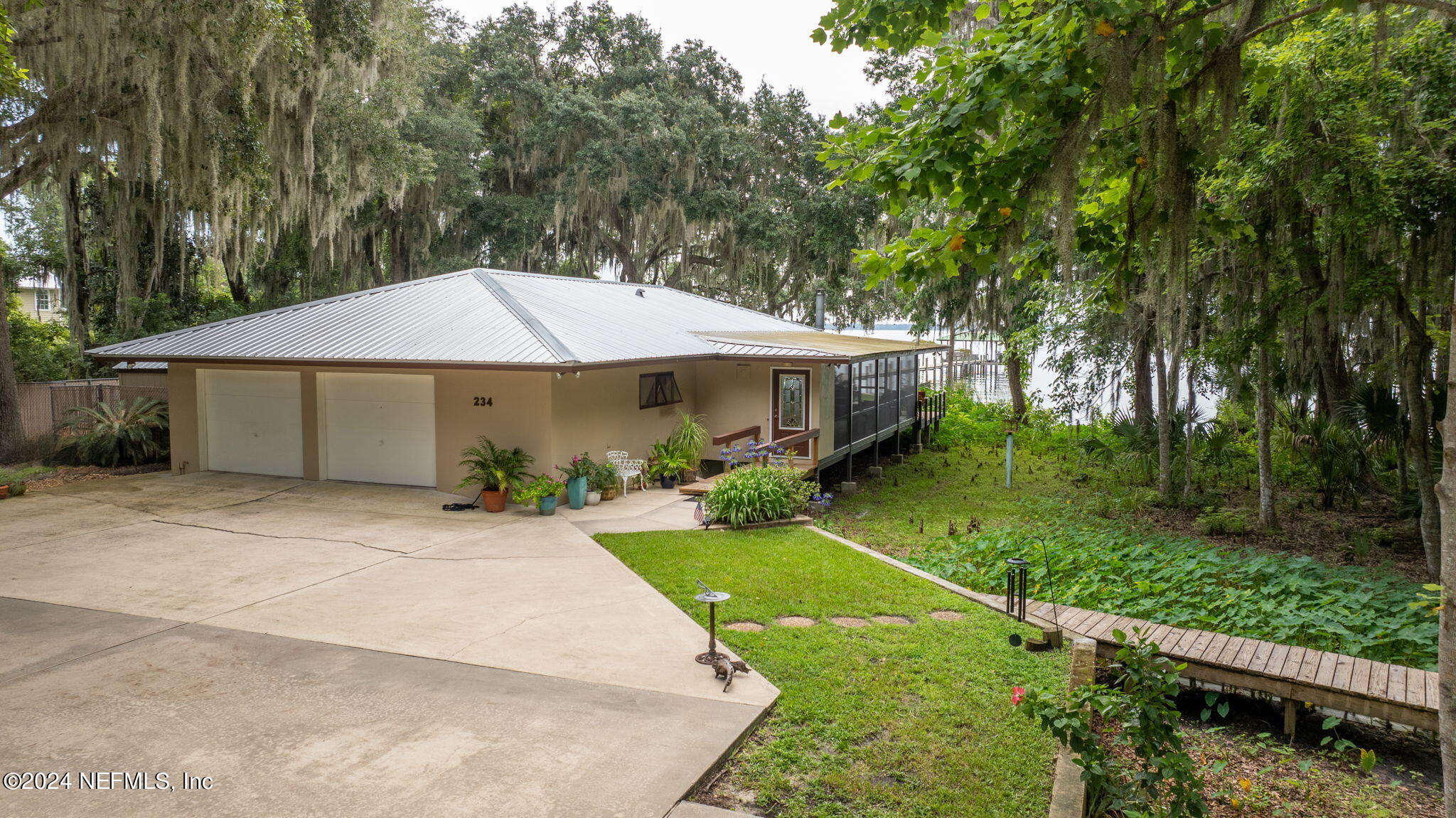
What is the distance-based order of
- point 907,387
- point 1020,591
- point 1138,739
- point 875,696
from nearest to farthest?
1. point 1138,739
2. point 875,696
3. point 1020,591
4. point 907,387

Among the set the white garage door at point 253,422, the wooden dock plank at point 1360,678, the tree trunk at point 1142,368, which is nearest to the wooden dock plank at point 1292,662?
the wooden dock plank at point 1360,678

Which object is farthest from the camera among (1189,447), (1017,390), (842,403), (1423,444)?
(1017,390)

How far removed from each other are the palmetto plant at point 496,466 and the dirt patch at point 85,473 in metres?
6.56

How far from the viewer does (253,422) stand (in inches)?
513

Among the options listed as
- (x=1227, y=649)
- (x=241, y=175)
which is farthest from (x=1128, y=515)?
(x=241, y=175)

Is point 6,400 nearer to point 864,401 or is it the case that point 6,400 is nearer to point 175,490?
point 175,490

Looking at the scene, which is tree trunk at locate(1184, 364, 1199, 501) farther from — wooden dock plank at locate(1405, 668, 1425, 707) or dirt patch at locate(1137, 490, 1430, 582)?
wooden dock plank at locate(1405, 668, 1425, 707)

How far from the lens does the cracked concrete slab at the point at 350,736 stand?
3693 mm

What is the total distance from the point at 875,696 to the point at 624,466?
7295 millimetres

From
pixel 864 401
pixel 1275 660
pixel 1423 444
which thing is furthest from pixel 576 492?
pixel 1423 444

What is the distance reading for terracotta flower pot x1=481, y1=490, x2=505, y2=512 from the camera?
1057 cm

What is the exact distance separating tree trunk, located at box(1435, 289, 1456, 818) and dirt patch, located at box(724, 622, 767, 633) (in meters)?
4.08

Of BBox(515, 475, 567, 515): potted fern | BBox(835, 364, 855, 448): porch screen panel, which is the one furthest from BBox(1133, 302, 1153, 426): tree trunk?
BBox(515, 475, 567, 515): potted fern

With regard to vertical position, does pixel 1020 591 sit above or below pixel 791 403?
below
